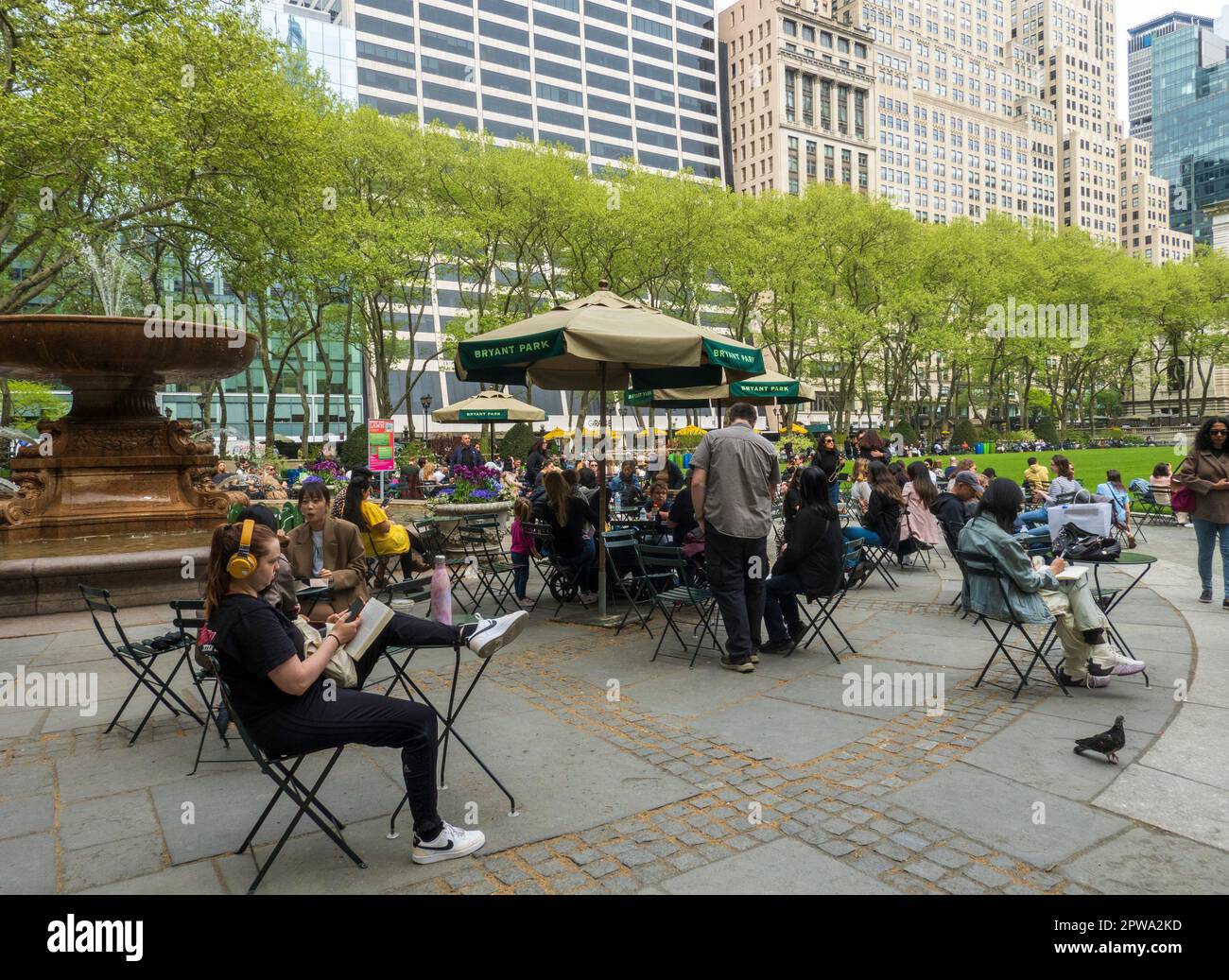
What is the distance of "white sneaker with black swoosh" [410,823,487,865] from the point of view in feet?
10.7

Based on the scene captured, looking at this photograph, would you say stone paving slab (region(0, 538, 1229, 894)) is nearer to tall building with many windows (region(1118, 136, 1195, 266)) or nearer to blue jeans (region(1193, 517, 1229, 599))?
blue jeans (region(1193, 517, 1229, 599))

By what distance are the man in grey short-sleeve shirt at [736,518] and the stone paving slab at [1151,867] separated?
10.1 ft

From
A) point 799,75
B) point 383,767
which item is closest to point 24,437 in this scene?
point 383,767

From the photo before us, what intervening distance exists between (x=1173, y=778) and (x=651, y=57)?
99.1 metres

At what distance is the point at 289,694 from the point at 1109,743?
4192 mm

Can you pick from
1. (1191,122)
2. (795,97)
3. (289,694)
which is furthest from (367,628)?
(1191,122)

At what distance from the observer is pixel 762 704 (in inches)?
210

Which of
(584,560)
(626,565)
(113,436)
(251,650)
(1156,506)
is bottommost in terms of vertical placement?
(1156,506)

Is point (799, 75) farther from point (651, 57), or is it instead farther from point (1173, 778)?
point (1173, 778)

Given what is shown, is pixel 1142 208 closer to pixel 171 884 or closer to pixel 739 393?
pixel 739 393

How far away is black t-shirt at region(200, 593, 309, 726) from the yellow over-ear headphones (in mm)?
115

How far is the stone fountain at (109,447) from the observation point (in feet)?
27.9

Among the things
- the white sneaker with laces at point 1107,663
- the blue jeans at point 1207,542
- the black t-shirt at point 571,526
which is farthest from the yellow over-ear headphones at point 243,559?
the blue jeans at point 1207,542

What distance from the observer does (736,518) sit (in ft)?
20.6
